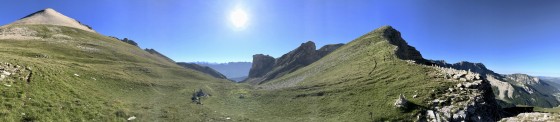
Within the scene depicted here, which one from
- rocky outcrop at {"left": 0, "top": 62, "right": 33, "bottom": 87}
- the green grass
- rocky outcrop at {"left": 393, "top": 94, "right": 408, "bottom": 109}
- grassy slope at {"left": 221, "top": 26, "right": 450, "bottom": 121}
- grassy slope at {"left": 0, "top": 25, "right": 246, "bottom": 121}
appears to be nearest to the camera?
grassy slope at {"left": 0, "top": 25, "right": 246, "bottom": 121}

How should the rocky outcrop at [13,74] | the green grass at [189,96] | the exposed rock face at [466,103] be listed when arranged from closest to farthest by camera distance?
the green grass at [189,96], the rocky outcrop at [13,74], the exposed rock face at [466,103]

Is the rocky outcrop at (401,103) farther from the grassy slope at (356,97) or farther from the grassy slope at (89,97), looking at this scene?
the grassy slope at (89,97)

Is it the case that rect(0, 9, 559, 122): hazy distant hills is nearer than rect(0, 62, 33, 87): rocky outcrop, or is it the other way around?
rect(0, 9, 559, 122): hazy distant hills

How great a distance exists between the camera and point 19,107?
119 ft

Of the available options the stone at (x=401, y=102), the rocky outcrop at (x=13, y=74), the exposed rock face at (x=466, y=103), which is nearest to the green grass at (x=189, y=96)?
the rocky outcrop at (x=13, y=74)

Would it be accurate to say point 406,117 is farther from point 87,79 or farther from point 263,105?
point 87,79

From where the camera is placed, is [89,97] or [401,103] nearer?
[89,97]

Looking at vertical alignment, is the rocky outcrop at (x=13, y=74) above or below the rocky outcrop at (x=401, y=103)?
above

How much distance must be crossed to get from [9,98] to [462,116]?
58.8 m

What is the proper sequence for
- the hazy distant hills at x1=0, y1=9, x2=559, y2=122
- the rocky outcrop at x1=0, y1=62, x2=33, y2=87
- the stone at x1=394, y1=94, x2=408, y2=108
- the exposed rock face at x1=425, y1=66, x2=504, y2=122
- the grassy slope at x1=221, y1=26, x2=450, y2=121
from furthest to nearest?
the grassy slope at x1=221, y1=26, x2=450, y2=121 < the stone at x1=394, y1=94, x2=408, y2=108 < the exposed rock face at x1=425, y1=66, x2=504, y2=122 < the rocky outcrop at x1=0, y1=62, x2=33, y2=87 < the hazy distant hills at x1=0, y1=9, x2=559, y2=122

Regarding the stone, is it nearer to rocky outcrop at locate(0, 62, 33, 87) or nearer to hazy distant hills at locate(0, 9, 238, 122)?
hazy distant hills at locate(0, 9, 238, 122)

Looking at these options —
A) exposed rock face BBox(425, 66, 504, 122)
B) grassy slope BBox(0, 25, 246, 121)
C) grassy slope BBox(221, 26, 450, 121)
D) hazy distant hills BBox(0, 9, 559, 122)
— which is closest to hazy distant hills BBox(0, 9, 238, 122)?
grassy slope BBox(0, 25, 246, 121)

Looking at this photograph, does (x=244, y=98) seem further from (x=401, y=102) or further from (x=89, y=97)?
(x=401, y=102)

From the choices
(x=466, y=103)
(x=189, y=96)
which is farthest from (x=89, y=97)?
(x=466, y=103)
